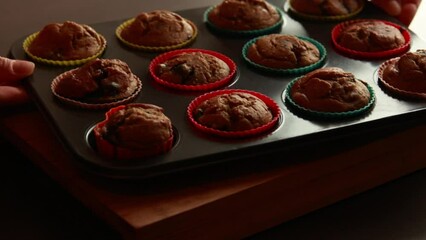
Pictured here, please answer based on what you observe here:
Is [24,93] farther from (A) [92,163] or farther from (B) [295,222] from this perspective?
(B) [295,222]

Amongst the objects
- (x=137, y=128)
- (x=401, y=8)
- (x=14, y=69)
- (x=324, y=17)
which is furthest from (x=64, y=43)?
(x=401, y=8)

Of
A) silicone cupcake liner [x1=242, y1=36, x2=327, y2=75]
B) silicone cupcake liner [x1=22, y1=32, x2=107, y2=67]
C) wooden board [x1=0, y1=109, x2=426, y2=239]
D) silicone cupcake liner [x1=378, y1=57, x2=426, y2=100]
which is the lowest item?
wooden board [x1=0, y1=109, x2=426, y2=239]

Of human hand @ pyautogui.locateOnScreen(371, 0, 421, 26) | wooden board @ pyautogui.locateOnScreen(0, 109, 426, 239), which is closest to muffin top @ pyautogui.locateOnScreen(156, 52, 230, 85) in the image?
wooden board @ pyautogui.locateOnScreen(0, 109, 426, 239)

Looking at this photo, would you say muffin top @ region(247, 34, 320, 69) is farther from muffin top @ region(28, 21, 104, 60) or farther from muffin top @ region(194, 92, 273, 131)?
muffin top @ region(28, 21, 104, 60)

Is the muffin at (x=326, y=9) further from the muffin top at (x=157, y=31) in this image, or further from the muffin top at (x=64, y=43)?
the muffin top at (x=64, y=43)

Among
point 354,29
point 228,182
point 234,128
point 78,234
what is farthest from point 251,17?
point 78,234

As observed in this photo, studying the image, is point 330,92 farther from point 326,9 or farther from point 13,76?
point 13,76
